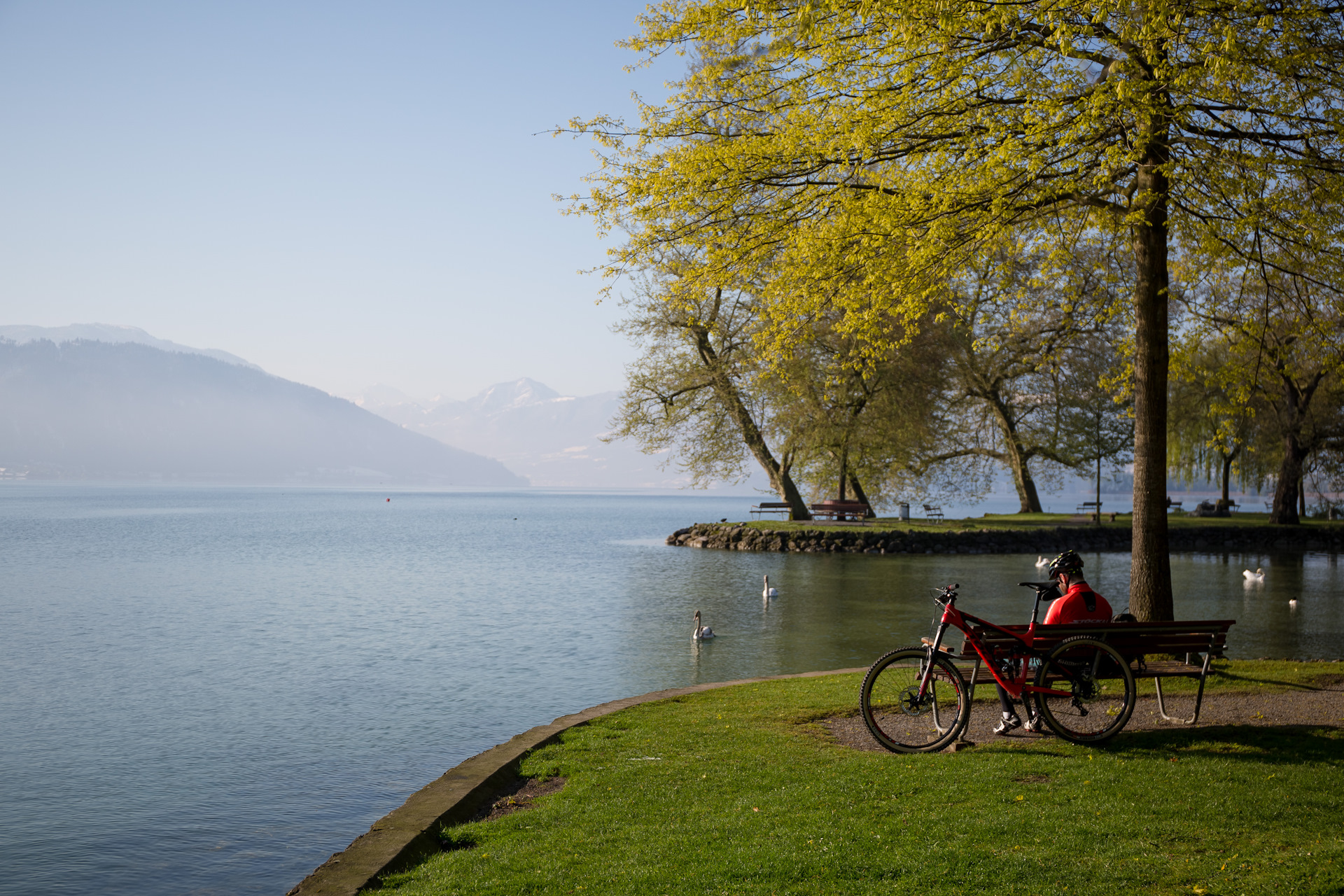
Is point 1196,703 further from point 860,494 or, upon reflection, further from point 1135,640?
point 860,494

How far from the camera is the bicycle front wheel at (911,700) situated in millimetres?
7613

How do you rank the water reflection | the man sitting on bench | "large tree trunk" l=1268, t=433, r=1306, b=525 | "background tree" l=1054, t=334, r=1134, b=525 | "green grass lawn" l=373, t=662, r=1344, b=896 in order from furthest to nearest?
"background tree" l=1054, t=334, r=1134, b=525
"large tree trunk" l=1268, t=433, r=1306, b=525
the water reflection
the man sitting on bench
"green grass lawn" l=373, t=662, r=1344, b=896

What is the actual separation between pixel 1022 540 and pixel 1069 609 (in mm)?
33969

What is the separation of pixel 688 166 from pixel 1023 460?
41.4 m

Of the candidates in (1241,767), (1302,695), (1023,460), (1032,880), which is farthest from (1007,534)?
(1032,880)

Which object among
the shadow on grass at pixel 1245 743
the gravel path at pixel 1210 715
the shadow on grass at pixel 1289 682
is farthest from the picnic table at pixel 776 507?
the shadow on grass at pixel 1245 743

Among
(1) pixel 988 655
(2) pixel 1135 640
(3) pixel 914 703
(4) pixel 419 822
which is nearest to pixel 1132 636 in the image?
(2) pixel 1135 640

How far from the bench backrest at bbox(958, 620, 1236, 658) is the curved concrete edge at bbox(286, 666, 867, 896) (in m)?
4.01

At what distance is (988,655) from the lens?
7.59m

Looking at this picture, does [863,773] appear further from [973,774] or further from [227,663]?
[227,663]

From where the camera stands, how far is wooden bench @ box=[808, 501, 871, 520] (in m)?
45.3

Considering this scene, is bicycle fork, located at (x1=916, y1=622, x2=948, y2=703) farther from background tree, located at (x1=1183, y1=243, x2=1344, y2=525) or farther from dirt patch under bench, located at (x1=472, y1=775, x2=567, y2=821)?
background tree, located at (x1=1183, y1=243, x2=1344, y2=525)

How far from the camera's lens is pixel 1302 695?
9.86 meters

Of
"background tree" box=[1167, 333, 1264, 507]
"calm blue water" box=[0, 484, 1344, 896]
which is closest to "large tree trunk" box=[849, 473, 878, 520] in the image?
"calm blue water" box=[0, 484, 1344, 896]
